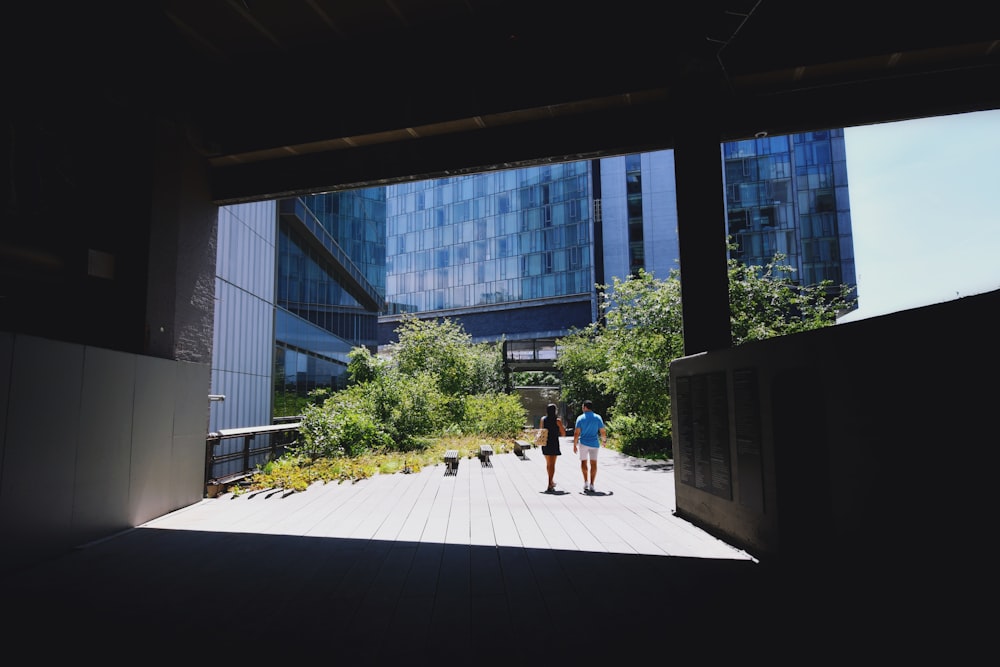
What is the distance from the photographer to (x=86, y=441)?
609cm

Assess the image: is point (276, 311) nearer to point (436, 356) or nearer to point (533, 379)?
point (436, 356)

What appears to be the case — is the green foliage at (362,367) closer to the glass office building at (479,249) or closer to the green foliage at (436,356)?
the green foliage at (436,356)

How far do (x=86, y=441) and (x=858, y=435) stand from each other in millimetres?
7385

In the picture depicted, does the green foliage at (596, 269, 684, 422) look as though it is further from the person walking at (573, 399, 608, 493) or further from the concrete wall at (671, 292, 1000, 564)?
the concrete wall at (671, 292, 1000, 564)

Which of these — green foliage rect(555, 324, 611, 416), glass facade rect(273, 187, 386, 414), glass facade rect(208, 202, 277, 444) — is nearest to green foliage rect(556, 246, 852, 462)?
green foliage rect(555, 324, 611, 416)

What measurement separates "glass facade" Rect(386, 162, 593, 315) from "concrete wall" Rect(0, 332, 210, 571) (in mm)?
54333

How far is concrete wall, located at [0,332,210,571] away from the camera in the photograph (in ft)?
16.9

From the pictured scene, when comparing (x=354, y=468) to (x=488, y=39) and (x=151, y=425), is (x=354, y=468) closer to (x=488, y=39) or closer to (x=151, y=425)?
(x=151, y=425)

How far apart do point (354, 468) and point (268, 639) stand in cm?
783

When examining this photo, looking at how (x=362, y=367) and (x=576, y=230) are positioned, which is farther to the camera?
(x=576, y=230)

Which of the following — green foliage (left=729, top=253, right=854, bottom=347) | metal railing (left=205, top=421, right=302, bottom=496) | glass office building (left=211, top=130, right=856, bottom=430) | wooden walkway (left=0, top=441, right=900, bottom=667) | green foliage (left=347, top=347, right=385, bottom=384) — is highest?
glass office building (left=211, top=130, right=856, bottom=430)

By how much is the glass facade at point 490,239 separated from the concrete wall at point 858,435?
5691 cm

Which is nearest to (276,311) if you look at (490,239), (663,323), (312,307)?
(312,307)

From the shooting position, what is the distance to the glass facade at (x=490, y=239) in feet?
208
